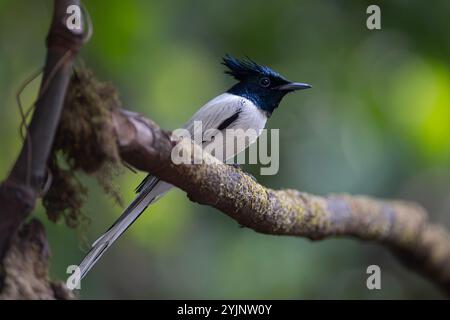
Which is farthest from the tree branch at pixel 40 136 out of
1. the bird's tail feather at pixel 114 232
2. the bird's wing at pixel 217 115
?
the bird's wing at pixel 217 115

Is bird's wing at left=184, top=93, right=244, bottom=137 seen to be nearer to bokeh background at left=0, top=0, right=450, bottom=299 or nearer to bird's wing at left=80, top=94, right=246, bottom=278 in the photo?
bird's wing at left=80, top=94, right=246, bottom=278

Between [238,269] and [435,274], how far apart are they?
67.5 inches

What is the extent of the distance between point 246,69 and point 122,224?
1879 millimetres

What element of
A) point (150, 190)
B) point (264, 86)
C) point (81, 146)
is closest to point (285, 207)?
point (150, 190)

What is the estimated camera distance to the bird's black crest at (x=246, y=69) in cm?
480

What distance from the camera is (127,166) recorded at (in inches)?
92.7

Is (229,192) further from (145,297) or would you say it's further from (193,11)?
(145,297)

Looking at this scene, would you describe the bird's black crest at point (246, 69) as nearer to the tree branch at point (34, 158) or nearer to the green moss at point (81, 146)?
the green moss at point (81, 146)

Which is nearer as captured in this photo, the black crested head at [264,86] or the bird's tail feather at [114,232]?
the bird's tail feather at [114,232]

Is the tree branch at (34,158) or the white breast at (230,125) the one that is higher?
the white breast at (230,125)

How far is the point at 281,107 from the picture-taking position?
7.03 meters

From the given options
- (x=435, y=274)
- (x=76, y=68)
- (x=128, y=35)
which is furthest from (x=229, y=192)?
(x=435, y=274)

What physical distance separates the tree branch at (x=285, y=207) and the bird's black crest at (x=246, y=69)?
38.0 inches

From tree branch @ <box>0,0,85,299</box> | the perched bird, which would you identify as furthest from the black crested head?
tree branch @ <box>0,0,85,299</box>
